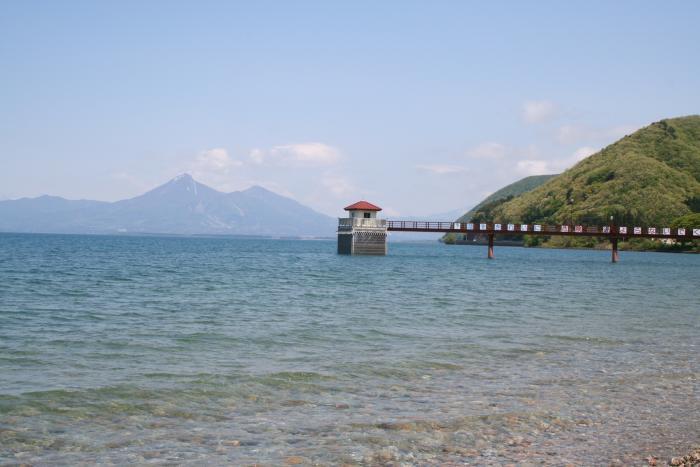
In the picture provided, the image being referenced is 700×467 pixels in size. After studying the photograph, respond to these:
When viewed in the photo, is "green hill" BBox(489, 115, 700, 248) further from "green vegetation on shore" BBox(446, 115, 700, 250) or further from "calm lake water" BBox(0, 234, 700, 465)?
"calm lake water" BBox(0, 234, 700, 465)

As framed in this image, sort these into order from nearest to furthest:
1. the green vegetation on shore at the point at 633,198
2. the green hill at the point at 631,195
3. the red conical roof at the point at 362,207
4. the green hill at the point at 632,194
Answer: the red conical roof at the point at 362,207, the green vegetation on shore at the point at 633,198, the green hill at the point at 631,195, the green hill at the point at 632,194

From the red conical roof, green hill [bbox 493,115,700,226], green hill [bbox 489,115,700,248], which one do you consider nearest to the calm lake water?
the red conical roof

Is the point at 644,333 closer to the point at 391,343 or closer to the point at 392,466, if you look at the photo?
the point at 391,343

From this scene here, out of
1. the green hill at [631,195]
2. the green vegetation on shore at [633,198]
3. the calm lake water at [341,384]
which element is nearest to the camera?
the calm lake water at [341,384]

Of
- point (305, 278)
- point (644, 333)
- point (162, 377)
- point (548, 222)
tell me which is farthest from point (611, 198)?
point (162, 377)

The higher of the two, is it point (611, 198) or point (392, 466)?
point (611, 198)

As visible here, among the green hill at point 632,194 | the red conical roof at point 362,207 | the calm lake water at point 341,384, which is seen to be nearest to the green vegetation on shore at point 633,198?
the green hill at point 632,194

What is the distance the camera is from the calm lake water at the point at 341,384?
1004 centimetres

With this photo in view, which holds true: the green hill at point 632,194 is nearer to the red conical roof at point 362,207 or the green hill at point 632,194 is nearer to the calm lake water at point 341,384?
the red conical roof at point 362,207

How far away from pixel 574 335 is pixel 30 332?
16.7 m

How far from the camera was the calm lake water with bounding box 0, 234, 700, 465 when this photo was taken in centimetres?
1004

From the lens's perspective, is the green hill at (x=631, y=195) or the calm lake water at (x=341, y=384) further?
the green hill at (x=631, y=195)

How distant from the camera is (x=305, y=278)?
169 ft

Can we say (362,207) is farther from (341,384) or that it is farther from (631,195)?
(631,195)
